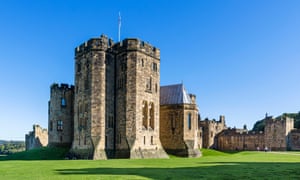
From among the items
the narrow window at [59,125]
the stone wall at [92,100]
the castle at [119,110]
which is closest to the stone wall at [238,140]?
the castle at [119,110]

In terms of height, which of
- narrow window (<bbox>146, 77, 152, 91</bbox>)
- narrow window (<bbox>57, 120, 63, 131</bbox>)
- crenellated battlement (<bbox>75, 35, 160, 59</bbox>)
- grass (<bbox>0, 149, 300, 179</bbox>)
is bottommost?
grass (<bbox>0, 149, 300, 179</bbox>)

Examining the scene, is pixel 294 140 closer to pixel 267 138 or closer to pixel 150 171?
pixel 267 138

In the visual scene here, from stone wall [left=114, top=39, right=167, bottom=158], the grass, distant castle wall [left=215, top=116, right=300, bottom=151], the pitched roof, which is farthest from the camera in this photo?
distant castle wall [left=215, top=116, right=300, bottom=151]

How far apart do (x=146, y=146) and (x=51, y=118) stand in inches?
651

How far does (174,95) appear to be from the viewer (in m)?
51.2

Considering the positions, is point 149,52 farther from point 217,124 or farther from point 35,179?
point 217,124

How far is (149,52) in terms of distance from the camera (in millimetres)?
45625

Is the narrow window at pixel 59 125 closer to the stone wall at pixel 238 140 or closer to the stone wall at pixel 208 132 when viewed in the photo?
the stone wall at pixel 208 132

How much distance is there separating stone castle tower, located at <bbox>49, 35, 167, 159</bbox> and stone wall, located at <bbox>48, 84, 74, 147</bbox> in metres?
6.72

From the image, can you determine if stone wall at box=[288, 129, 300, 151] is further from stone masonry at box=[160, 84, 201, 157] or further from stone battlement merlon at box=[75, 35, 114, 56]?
stone battlement merlon at box=[75, 35, 114, 56]

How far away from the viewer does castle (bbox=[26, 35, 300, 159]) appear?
4159 centimetres

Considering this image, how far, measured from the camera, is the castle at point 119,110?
41.6m

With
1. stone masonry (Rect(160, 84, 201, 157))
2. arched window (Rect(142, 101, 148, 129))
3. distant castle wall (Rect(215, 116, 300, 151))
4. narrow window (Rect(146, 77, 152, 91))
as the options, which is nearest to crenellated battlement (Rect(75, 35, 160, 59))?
narrow window (Rect(146, 77, 152, 91))

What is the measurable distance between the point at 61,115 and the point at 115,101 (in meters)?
11.2
